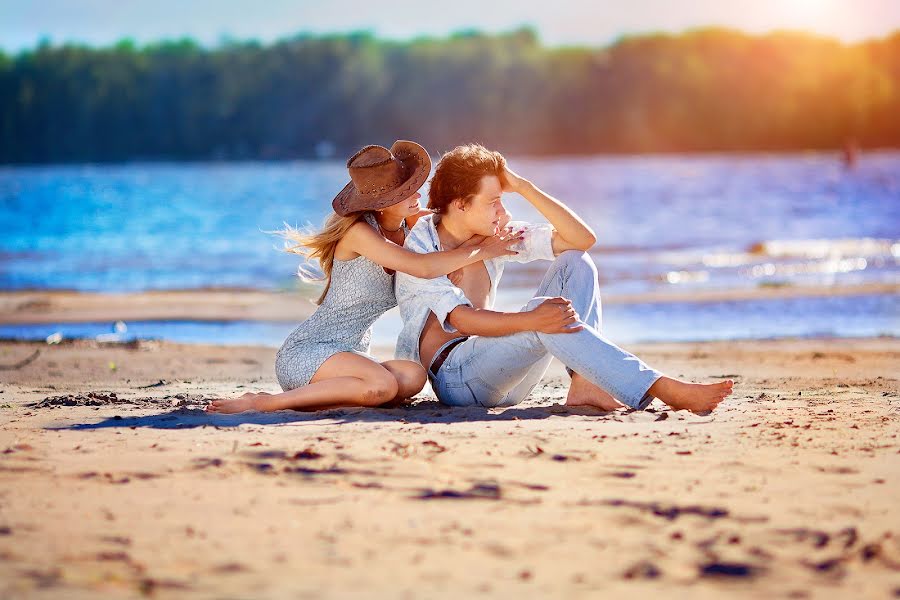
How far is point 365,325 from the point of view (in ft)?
18.4

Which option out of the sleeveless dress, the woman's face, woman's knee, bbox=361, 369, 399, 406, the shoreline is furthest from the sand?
the shoreline

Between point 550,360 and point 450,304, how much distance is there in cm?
54

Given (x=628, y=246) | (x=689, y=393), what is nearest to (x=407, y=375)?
(x=689, y=393)

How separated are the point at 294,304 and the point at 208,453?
8.08m

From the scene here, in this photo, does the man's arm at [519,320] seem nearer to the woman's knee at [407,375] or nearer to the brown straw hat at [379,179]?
the woman's knee at [407,375]

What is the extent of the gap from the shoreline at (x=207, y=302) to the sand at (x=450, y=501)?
583 cm

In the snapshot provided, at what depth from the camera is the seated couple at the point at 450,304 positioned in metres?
5.04

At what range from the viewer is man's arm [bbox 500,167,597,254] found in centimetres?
531

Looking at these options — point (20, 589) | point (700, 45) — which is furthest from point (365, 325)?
point (700, 45)

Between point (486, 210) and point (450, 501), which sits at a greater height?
point (486, 210)

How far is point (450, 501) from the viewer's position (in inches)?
147

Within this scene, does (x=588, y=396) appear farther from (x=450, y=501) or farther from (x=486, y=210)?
(x=450, y=501)

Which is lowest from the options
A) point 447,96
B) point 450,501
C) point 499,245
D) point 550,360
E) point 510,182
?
point 450,501

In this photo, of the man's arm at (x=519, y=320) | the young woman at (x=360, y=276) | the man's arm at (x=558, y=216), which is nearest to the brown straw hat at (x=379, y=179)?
the young woman at (x=360, y=276)
